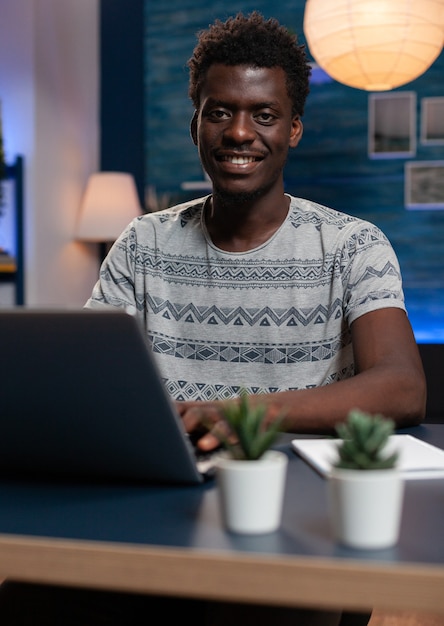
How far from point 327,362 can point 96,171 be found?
150 inches

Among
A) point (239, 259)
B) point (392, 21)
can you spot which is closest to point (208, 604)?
point (239, 259)

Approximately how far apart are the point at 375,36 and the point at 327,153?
1.43 meters

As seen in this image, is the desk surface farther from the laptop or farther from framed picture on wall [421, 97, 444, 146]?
framed picture on wall [421, 97, 444, 146]

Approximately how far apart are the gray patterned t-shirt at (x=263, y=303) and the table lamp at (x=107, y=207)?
294cm

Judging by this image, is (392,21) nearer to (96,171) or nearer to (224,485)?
(96,171)

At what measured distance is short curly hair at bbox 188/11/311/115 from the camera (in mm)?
1579

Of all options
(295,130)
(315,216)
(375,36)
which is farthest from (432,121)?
(315,216)

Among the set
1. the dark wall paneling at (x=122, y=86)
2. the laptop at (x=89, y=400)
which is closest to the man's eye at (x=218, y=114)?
the laptop at (x=89, y=400)

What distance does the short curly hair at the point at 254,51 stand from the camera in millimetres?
1579

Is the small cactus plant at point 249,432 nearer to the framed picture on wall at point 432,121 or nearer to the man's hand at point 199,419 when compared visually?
the man's hand at point 199,419

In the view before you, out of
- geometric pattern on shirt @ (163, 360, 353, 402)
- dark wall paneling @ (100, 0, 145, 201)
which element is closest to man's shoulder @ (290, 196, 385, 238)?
geometric pattern on shirt @ (163, 360, 353, 402)

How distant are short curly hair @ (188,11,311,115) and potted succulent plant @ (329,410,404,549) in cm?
111

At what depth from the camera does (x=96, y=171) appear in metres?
5.07

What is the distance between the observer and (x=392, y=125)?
4.42m
